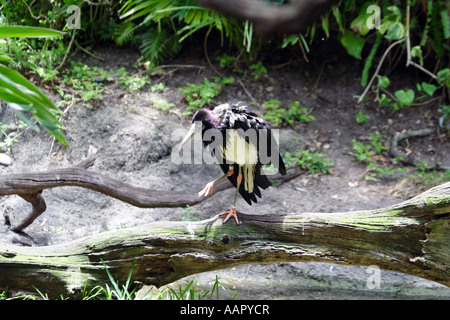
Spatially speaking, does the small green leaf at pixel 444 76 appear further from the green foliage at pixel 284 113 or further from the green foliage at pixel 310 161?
the green foliage at pixel 310 161

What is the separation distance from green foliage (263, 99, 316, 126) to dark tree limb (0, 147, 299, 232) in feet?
6.45

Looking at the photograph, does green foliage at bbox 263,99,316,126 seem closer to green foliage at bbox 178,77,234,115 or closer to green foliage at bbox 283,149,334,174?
green foliage at bbox 283,149,334,174

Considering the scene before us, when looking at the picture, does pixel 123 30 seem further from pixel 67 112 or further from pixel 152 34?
pixel 67 112

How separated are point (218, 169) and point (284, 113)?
4.39ft

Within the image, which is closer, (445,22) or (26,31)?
(26,31)

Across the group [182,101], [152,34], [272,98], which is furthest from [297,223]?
[152,34]

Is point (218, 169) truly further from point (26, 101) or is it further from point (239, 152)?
point (26, 101)

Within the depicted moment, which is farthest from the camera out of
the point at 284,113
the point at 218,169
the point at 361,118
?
the point at 361,118

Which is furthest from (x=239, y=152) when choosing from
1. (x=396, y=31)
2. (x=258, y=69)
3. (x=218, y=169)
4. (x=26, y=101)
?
(x=258, y=69)

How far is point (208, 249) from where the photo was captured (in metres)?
2.43

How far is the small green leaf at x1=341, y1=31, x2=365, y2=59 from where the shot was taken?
213 inches

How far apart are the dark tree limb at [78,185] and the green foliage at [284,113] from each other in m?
1.97

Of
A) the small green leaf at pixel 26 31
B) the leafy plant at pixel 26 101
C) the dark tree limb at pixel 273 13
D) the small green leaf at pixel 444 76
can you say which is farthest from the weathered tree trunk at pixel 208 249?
the small green leaf at pixel 444 76

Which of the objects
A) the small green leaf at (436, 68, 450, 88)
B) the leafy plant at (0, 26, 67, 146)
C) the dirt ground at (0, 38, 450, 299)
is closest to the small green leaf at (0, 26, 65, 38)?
the leafy plant at (0, 26, 67, 146)
